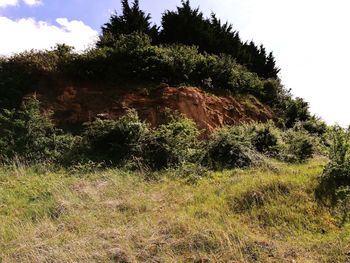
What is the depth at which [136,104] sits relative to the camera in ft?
43.4

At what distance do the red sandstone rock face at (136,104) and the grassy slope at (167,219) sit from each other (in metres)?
3.65

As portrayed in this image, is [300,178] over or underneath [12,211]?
over

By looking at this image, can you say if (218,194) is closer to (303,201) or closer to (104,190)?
(303,201)

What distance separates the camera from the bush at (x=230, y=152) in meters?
10.4

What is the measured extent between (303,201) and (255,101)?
31.2ft

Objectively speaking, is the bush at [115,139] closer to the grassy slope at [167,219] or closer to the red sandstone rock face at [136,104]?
the red sandstone rock face at [136,104]

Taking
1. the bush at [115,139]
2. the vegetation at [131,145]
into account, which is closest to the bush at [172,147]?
the vegetation at [131,145]

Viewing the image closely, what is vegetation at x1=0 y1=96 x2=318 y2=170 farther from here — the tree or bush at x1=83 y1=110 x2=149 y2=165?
the tree

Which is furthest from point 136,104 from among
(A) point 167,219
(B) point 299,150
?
(A) point 167,219

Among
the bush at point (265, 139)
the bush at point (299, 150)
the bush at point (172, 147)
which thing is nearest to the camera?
the bush at point (172, 147)

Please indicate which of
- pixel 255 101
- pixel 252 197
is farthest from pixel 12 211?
pixel 255 101

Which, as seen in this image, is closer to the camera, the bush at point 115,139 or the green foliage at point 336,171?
the green foliage at point 336,171

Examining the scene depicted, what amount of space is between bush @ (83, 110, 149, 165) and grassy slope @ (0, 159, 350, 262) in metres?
1.44

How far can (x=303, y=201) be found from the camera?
7266 mm
